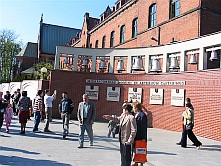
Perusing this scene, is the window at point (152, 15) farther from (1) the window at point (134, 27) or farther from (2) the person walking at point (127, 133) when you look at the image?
(2) the person walking at point (127, 133)

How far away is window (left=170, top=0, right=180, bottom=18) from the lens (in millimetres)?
20688

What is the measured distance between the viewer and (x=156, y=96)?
17.4 m

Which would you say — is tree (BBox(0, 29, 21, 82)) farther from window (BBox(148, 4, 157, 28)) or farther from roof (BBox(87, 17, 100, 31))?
window (BBox(148, 4, 157, 28))

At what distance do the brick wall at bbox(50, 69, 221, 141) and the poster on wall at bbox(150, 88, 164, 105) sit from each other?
0.28 meters

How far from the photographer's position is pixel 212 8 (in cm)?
1862

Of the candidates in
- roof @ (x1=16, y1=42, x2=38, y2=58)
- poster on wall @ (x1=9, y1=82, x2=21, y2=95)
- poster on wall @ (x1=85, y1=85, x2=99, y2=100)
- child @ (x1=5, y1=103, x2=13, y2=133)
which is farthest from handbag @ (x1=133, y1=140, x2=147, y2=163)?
Answer: roof @ (x1=16, y1=42, x2=38, y2=58)

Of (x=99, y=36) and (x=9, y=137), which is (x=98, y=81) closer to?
(x=9, y=137)

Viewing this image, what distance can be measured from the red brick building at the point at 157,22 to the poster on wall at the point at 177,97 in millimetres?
4365

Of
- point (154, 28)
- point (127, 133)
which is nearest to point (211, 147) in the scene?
point (127, 133)

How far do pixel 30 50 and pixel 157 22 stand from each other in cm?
5373

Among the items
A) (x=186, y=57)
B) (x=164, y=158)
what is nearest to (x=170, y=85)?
(x=186, y=57)

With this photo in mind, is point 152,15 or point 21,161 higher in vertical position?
point 152,15

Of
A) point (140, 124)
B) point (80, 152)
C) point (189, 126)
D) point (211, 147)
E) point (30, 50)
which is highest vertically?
point (30, 50)

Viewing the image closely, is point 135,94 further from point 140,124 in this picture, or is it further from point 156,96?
point 140,124
